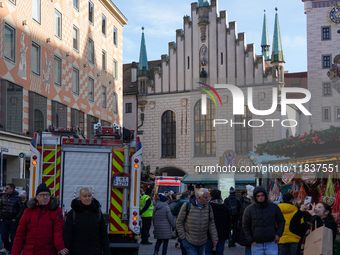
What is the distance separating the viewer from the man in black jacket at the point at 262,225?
7.29 meters

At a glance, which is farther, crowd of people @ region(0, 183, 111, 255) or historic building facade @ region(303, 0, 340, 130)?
historic building facade @ region(303, 0, 340, 130)

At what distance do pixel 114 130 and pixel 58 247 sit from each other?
482 centimetres

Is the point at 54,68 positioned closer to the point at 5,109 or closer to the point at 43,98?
the point at 43,98

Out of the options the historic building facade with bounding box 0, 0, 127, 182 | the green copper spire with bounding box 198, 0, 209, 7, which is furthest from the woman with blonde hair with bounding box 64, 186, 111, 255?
the green copper spire with bounding box 198, 0, 209, 7

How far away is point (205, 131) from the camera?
1774 inches

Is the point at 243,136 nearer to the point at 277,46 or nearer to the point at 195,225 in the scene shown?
the point at 277,46

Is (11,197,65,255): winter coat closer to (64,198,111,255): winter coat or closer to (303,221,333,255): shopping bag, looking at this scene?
(64,198,111,255): winter coat

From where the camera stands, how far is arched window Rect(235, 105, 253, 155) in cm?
4365

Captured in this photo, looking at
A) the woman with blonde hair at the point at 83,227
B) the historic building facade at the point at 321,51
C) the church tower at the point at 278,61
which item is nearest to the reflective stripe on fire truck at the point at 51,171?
the woman with blonde hair at the point at 83,227

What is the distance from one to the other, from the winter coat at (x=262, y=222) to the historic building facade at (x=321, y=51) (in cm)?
4442

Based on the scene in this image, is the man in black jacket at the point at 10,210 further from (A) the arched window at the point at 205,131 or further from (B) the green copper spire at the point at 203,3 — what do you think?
(B) the green copper spire at the point at 203,3

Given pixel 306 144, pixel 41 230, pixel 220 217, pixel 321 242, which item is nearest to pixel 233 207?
pixel 306 144

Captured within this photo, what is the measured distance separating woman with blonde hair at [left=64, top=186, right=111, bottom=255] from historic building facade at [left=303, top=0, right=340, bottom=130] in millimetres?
46267

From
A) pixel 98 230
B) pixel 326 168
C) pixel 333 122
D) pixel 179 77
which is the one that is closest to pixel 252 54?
pixel 179 77
